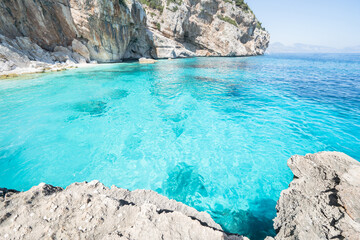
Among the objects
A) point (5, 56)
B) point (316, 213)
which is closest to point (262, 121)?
point (316, 213)

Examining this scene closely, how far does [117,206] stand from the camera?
2.12 meters

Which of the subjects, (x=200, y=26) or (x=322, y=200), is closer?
(x=322, y=200)

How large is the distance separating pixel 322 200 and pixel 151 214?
2655 millimetres

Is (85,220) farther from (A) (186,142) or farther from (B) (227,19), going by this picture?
(B) (227,19)

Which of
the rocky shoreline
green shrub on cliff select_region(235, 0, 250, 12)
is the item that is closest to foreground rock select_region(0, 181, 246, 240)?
the rocky shoreline

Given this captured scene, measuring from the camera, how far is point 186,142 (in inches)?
262

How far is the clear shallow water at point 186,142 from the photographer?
4.57 m

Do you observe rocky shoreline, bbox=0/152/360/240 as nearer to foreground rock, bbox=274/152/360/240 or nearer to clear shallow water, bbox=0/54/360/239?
foreground rock, bbox=274/152/360/240

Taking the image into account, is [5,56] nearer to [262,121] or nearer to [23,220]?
[23,220]

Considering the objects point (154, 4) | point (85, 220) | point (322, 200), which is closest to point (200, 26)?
point (154, 4)

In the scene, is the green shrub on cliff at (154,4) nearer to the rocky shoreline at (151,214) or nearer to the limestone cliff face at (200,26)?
the limestone cliff face at (200,26)

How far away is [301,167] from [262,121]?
5498 mm

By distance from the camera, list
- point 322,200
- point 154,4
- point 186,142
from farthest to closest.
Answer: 1. point 154,4
2. point 186,142
3. point 322,200

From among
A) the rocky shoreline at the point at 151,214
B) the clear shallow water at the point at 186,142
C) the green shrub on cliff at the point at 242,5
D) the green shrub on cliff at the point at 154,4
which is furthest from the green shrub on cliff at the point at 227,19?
the rocky shoreline at the point at 151,214
